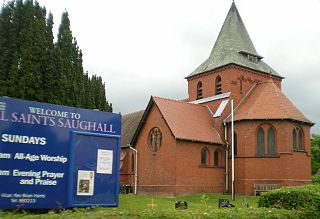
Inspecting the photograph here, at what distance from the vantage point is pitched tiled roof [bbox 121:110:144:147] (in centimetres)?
4477

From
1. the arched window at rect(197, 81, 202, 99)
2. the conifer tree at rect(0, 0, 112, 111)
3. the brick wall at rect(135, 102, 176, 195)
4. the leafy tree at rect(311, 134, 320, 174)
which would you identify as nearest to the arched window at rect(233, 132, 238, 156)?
the brick wall at rect(135, 102, 176, 195)

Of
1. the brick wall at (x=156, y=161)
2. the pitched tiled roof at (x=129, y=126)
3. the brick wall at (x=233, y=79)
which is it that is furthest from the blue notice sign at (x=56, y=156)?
the pitched tiled roof at (x=129, y=126)

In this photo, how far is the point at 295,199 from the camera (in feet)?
40.1

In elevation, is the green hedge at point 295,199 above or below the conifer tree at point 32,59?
below

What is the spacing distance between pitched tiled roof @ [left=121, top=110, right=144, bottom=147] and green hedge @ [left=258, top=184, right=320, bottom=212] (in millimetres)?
31568

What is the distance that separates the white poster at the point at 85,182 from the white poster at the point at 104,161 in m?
0.31

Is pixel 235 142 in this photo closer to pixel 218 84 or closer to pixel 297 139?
pixel 297 139

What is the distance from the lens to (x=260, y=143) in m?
35.8

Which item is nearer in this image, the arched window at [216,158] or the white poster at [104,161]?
the white poster at [104,161]

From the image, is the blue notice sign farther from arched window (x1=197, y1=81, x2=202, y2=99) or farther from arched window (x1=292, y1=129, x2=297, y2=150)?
arched window (x1=197, y1=81, x2=202, y2=99)

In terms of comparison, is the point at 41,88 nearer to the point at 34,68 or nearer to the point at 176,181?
the point at 34,68

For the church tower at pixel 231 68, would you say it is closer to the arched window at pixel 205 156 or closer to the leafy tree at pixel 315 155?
the arched window at pixel 205 156

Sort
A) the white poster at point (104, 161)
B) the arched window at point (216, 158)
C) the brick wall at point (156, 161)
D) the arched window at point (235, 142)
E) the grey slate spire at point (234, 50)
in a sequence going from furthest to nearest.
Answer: the grey slate spire at point (234, 50)
the arched window at point (216, 158)
the arched window at point (235, 142)
the brick wall at point (156, 161)
the white poster at point (104, 161)

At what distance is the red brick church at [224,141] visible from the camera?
114 ft
